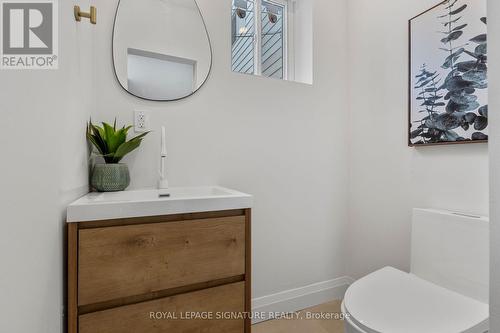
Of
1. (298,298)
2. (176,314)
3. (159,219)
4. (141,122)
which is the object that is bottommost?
(298,298)

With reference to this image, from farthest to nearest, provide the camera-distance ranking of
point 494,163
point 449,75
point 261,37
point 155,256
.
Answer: point 261,37
point 449,75
point 155,256
point 494,163

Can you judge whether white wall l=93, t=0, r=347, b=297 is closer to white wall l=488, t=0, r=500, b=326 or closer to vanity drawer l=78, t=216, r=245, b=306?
vanity drawer l=78, t=216, r=245, b=306

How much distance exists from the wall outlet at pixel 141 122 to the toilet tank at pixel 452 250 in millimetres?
1499

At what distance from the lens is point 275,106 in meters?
1.74

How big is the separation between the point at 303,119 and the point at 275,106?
24 cm

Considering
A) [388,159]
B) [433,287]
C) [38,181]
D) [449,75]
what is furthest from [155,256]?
[449,75]

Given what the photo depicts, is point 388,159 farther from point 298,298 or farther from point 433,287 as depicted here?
point 298,298

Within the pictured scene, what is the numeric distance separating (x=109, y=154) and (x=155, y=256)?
0.56m

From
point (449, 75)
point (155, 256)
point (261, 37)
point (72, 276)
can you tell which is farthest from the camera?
point (261, 37)

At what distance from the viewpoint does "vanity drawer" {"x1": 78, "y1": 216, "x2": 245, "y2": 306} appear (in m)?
0.88

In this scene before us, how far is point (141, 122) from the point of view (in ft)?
4.55

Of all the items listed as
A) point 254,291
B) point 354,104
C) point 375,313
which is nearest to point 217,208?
point 375,313

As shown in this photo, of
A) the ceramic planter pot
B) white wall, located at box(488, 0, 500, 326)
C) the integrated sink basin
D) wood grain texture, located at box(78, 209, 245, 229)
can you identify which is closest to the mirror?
the ceramic planter pot

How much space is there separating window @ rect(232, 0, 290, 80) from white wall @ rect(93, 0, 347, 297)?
7.5 inches
